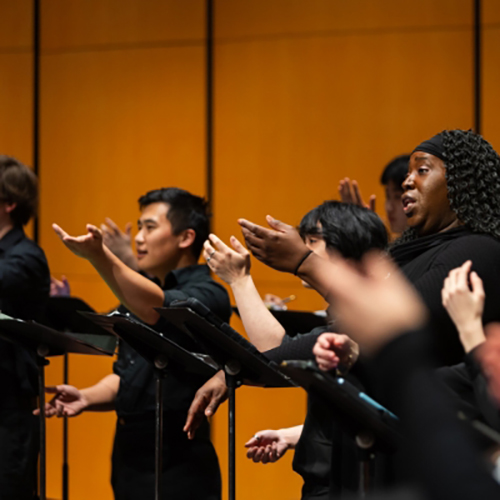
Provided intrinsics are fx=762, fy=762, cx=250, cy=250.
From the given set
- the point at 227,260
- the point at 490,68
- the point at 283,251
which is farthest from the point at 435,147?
the point at 490,68

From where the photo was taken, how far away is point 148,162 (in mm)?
4254

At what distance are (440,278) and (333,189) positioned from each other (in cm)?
245

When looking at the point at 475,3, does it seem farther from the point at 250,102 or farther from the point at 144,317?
the point at 144,317

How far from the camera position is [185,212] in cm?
271

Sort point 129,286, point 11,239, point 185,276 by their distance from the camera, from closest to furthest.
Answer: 1. point 129,286
2. point 185,276
3. point 11,239

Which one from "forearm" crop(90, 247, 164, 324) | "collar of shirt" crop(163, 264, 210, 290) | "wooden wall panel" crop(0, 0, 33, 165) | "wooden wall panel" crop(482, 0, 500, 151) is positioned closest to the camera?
"forearm" crop(90, 247, 164, 324)

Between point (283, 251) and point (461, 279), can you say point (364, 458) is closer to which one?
point (461, 279)

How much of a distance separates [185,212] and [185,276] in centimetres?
29

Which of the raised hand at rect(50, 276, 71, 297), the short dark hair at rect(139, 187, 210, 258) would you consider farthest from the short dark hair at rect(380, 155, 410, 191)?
the raised hand at rect(50, 276, 71, 297)

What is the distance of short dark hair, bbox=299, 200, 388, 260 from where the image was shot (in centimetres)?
195

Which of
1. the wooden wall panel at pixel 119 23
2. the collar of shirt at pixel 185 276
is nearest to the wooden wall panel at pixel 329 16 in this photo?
the wooden wall panel at pixel 119 23

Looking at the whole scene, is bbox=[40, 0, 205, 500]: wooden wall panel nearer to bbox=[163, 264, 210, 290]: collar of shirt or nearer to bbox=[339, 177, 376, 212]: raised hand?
bbox=[339, 177, 376, 212]: raised hand

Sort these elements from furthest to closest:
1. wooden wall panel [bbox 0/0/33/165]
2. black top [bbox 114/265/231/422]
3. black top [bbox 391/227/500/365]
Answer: wooden wall panel [bbox 0/0/33/165] → black top [bbox 114/265/231/422] → black top [bbox 391/227/500/365]

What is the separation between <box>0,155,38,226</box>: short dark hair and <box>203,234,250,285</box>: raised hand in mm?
1213
